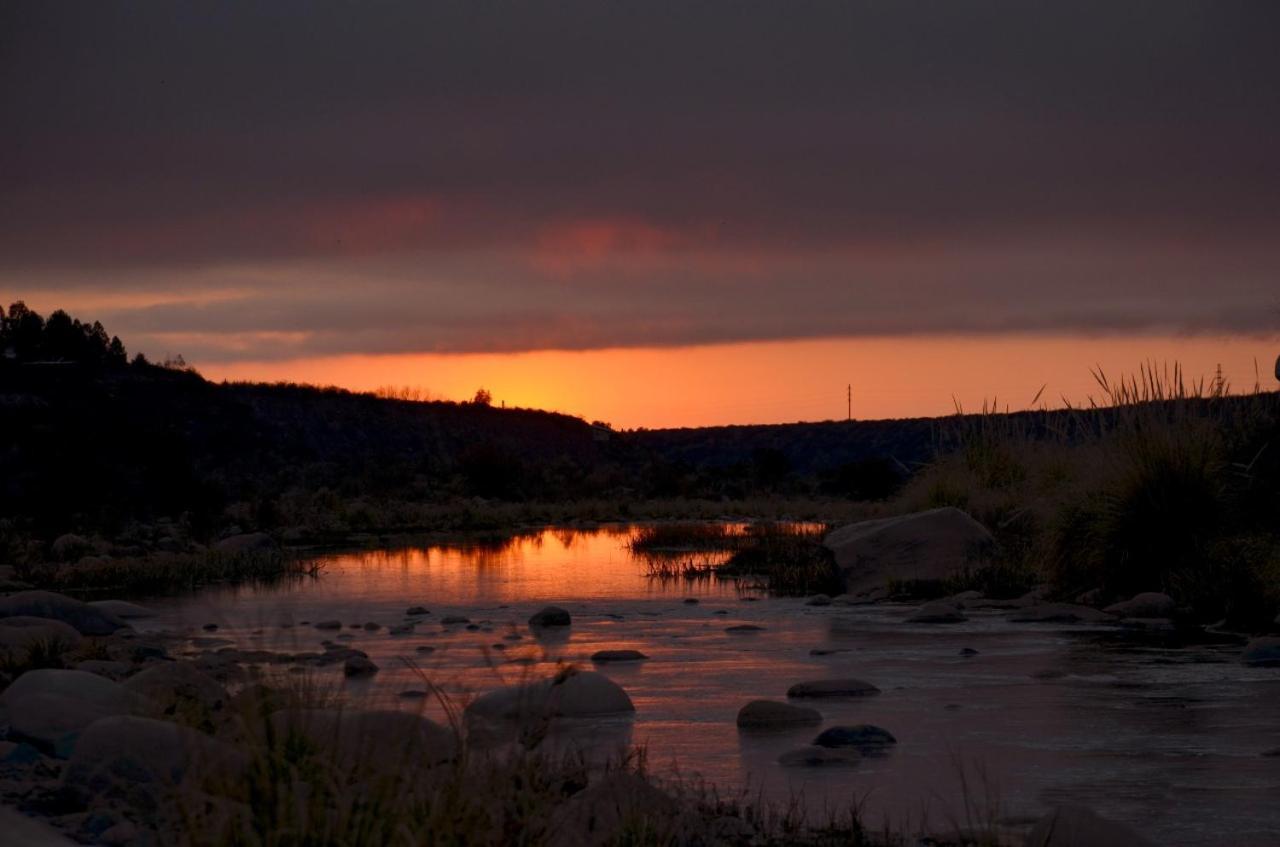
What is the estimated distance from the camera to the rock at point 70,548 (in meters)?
21.0

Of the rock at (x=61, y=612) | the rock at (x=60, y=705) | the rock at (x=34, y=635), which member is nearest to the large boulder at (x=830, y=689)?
the rock at (x=60, y=705)

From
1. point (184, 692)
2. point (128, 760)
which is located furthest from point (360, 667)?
point (128, 760)

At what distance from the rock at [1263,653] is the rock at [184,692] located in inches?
275

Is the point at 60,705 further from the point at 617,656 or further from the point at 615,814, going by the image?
the point at 617,656

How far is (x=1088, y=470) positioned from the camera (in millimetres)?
14078

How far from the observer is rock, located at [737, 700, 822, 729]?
7629 millimetres

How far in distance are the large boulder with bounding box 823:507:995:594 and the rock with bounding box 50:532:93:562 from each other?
1180 cm

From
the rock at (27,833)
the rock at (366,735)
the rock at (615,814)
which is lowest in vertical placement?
the rock at (615,814)

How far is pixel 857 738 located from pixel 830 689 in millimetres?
1720

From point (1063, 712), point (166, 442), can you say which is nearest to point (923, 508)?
point (1063, 712)

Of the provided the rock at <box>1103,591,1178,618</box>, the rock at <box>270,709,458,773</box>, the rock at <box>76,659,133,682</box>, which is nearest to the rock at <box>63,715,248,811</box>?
the rock at <box>270,709,458,773</box>

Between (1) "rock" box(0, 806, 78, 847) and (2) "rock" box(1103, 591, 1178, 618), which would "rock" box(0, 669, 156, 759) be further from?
(2) "rock" box(1103, 591, 1178, 618)

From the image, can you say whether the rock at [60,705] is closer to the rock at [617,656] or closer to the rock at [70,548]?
the rock at [617,656]

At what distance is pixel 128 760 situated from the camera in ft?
16.6
